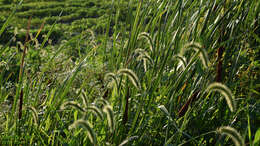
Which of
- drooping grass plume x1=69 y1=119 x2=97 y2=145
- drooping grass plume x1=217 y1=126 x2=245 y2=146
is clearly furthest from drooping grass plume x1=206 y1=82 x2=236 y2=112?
drooping grass plume x1=69 y1=119 x2=97 y2=145

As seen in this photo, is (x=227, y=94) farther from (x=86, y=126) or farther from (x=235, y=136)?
(x=86, y=126)

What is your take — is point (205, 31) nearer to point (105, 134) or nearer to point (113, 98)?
point (113, 98)

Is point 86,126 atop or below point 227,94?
below

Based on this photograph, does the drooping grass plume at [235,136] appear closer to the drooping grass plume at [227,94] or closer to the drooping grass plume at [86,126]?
the drooping grass plume at [227,94]

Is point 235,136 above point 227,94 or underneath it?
underneath

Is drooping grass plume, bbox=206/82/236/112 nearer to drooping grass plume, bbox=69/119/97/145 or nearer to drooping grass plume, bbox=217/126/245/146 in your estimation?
drooping grass plume, bbox=217/126/245/146

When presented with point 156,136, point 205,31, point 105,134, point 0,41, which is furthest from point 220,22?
point 0,41

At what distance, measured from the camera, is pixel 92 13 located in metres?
9.20

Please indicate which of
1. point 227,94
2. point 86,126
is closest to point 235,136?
point 227,94

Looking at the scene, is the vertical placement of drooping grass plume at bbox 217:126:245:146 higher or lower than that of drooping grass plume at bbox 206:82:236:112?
lower

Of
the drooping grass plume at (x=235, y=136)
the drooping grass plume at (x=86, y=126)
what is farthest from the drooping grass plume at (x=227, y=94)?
the drooping grass plume at (x=86, y=126)

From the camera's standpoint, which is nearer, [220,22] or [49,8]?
[220,22]

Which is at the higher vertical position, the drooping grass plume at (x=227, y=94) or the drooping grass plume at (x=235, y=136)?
the drooping grass plume at (x=227, y=94)

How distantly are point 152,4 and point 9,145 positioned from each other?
122 centimetres
